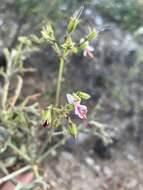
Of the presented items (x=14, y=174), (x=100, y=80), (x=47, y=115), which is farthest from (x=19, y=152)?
(x=100, y=80)

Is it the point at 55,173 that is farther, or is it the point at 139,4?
the point at 139,4

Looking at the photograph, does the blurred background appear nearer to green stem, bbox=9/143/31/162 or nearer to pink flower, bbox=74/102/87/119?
green stem, bbox=9/143/31/162

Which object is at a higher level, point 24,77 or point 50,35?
point 50,35

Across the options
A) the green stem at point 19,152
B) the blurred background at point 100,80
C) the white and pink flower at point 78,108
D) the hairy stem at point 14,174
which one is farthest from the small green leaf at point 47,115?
the blurred background at point 100,80

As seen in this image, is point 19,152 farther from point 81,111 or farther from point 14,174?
point 81,111

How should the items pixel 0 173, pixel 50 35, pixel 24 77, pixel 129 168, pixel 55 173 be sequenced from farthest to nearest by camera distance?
pixel 24 77, pixel 129 168, pixel 55 173, pixel 0 173, pixel 50 35

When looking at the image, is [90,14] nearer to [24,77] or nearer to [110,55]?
[110,55]

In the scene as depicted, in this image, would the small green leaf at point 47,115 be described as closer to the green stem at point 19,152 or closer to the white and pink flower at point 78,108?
the white and pink flower at point 78,108

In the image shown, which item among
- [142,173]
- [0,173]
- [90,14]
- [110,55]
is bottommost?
[142,173]

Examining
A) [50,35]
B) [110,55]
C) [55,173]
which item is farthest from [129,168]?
[50,35]
